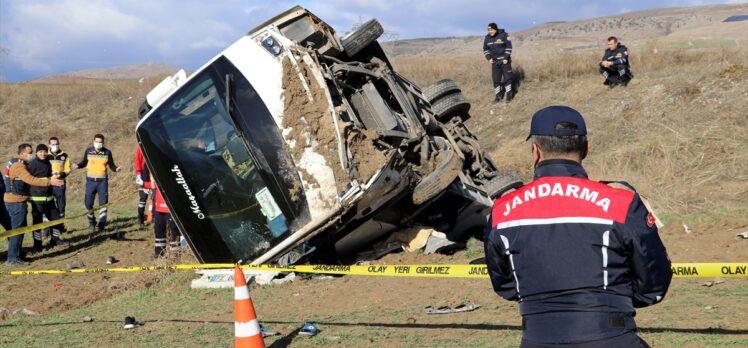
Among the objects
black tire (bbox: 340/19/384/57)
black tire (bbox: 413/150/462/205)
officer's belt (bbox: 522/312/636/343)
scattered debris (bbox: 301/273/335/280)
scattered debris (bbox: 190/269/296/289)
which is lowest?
scattered debris (bbox: 301/273/335/280)

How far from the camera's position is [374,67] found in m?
8.70

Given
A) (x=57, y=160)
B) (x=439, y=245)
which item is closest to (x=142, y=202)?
(x=57, y=160)

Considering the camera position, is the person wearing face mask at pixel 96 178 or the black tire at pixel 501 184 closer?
the black tire at pixel 501 184

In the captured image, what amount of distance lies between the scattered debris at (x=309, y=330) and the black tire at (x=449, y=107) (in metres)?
4.09

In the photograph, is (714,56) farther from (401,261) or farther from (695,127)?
(401,261)

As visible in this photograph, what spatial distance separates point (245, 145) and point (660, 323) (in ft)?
12.9

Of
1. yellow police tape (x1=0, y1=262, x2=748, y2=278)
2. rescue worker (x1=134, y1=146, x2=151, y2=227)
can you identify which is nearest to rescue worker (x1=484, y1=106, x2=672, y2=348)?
yellow police tape (x1=0, y1=262, x2=748, y2=278)

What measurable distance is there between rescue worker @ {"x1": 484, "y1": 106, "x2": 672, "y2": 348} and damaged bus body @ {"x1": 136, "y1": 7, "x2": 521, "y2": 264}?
178 inches

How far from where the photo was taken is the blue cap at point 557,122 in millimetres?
2721

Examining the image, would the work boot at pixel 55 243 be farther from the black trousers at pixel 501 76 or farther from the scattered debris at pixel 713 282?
the scattered debris at pixel 713 282

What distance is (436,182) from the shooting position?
794cm

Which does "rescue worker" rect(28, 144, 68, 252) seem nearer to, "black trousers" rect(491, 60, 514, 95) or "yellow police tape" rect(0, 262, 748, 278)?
"yellow police tape" rect(0, 262, 748, 278)

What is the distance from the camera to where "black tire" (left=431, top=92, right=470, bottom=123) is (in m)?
9.77

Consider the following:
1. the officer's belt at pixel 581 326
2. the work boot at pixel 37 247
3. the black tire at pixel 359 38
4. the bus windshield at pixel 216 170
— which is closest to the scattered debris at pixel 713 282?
the bus windshield at pixel 216 170
